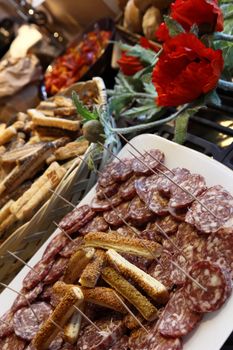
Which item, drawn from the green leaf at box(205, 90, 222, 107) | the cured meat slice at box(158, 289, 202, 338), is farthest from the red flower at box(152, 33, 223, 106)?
the cured meat slice at box(158, 289, 202, 338)

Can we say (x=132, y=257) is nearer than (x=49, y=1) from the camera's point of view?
Yes

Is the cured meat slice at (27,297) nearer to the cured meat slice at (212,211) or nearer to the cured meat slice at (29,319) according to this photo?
the cured meat slice at (29,319)

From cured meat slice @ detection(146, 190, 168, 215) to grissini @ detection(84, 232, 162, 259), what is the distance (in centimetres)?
9

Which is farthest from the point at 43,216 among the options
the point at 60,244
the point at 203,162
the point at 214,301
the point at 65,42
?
the point at 65,42

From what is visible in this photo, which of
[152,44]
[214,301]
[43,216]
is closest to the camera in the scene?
[214,301]

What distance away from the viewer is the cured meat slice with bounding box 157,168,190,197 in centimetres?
115

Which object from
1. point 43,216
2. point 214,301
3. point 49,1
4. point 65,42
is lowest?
point 214,301

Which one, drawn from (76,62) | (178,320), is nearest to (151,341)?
(178,320)

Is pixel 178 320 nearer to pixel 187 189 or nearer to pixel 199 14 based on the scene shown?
pixel 187 189

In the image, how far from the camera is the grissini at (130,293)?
98 centimetres

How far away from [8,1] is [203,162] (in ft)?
7.50

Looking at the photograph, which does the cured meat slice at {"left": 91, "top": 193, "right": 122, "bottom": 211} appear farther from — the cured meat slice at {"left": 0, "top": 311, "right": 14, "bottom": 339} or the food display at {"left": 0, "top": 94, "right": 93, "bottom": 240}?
the cured meat slice at {"left": 0, "top": 311, "right": 14, "bottom": 339}

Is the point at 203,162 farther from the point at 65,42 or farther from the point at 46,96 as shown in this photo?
the point at 65,42

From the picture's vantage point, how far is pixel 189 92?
52.3 inches
